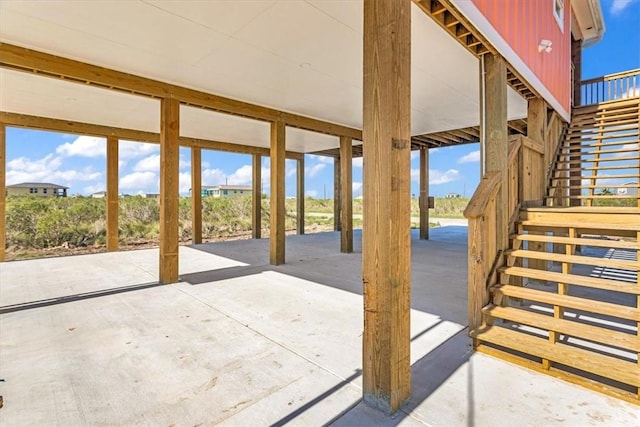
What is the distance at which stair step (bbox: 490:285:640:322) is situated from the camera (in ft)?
7.60

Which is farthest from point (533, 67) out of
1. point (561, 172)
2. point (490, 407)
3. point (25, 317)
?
point (25, 317)

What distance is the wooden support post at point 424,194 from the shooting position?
33.1ft

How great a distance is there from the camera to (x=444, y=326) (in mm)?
3109

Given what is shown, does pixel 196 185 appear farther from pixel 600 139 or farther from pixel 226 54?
pixel 600 139

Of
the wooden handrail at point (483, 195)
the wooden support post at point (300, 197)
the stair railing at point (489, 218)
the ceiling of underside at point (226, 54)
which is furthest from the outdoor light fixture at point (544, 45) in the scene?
the wooden support post at point (300, 197)

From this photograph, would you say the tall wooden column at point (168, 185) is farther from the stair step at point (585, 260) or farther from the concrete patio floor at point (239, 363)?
the stair step at point (585, 260)

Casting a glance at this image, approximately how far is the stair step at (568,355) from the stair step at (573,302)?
319 mm

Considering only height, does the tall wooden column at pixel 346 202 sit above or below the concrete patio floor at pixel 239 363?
above

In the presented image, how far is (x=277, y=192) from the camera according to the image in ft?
20.6

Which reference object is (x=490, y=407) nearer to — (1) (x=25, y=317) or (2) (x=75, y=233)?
(1) (x=25, y=317)

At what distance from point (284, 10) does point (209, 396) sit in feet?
10.5

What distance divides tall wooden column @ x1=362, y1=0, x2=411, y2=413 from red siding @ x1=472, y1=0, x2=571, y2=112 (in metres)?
1.39

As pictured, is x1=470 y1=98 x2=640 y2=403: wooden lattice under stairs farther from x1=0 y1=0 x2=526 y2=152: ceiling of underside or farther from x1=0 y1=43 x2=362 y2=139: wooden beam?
x1=0 y1=43 x2=362 y2=139: wooden beam

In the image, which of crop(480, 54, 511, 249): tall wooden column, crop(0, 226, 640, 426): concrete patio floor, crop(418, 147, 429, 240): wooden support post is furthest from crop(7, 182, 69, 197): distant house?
crop(480, 54, 511, 249): tall wooden column
